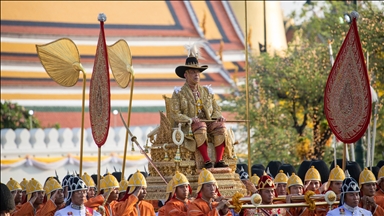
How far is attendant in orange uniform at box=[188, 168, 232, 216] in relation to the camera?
542 inches

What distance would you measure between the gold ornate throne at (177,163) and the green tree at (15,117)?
15.3 metres

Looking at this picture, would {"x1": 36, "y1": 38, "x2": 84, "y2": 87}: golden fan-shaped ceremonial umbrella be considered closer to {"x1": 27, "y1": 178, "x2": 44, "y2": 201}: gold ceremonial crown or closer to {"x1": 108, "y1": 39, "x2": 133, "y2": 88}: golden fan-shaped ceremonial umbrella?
{"x1": 108, "y1": 39, "x2": 133, "y2": 88}: golden fan-shaped ceremonial umbrella

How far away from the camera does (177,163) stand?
55.4ft

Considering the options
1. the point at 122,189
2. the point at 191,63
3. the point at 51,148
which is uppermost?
the point at 191,63

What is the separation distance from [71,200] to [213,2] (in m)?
26.6

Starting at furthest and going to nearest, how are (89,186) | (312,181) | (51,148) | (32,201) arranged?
(51,148)
(89,186)
(312,181)
(32,201)

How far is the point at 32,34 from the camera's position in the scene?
35.4m

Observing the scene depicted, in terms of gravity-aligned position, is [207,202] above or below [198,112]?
below

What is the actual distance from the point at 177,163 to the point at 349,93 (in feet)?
8.93

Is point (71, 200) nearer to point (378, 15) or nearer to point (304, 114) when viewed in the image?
point (378, 15)

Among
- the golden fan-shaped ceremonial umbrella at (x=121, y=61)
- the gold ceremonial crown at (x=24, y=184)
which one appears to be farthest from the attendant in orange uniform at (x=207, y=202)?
the gold ceremonial crown at (x=24, y=184)

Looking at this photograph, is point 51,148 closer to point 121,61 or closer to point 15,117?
point 15,117

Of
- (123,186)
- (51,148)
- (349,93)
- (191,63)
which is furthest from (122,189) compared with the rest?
(51,148)

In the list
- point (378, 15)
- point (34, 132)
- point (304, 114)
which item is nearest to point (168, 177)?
point (378, 15)
